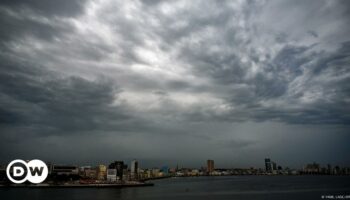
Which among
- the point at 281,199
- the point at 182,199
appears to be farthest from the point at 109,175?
the point at 281,199

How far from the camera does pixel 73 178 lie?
16612 cm

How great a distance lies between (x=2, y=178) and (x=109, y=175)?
58.7 meters

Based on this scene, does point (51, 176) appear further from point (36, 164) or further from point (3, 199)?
point (36, 164)

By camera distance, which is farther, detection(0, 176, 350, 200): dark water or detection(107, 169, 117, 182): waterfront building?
detection(107, 169, 117, 182): waterfront building

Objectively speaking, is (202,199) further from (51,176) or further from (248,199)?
(51,176)

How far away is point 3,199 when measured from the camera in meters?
73.8

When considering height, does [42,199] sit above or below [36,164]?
below

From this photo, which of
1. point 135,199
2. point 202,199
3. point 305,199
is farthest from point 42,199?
point 305,199

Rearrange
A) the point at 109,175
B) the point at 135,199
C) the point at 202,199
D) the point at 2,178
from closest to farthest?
the point at 202,199, the point at 135,199, the point at 2,178, the point at 109,175

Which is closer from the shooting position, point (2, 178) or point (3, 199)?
point (3, 199)

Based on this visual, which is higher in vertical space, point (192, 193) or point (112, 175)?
point (112, 175)

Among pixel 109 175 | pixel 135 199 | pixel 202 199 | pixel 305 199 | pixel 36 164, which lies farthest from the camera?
pixel 109 175

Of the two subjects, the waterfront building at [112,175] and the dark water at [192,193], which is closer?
the dark water at [192,193]

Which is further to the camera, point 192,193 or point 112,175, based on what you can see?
point 112,175
